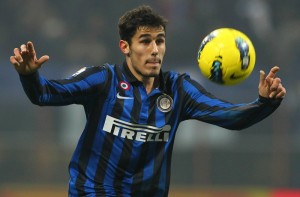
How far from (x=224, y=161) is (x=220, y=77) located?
6875 millimetres

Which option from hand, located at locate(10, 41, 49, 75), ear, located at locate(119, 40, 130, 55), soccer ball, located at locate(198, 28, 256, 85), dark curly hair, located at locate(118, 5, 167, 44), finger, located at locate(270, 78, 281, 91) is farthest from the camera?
ear, located at locate(119, 40, 130, 55)

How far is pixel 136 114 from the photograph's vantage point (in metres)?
5.37

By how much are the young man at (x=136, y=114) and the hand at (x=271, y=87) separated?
0.01m

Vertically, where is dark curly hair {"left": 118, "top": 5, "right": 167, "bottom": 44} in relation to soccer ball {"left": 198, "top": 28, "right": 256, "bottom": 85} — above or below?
above

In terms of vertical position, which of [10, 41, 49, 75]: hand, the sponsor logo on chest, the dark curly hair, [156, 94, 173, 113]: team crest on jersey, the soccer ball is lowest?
the sponsor logo on chest

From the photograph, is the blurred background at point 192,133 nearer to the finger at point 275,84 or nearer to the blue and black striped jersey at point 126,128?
the blue and black striped jersey at point 126,128

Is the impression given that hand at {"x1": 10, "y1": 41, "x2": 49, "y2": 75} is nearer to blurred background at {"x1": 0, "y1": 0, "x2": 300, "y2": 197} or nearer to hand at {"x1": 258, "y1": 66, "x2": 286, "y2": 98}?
hand at {"x1": 258, "y1": 66, "x2": 286, "y2": 98}

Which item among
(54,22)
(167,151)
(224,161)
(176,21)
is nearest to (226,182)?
(224,161)

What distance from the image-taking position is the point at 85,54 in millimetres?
12648

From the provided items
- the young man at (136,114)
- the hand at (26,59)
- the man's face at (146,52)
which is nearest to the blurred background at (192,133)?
the young man at (136,114)

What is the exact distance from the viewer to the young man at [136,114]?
5.28 meters

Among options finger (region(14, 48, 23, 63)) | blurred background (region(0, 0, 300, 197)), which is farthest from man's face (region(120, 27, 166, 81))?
blurred background (region(0, 0, 300, 197))

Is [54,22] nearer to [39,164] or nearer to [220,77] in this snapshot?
[39,164]

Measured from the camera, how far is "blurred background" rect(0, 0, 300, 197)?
11.9 m
